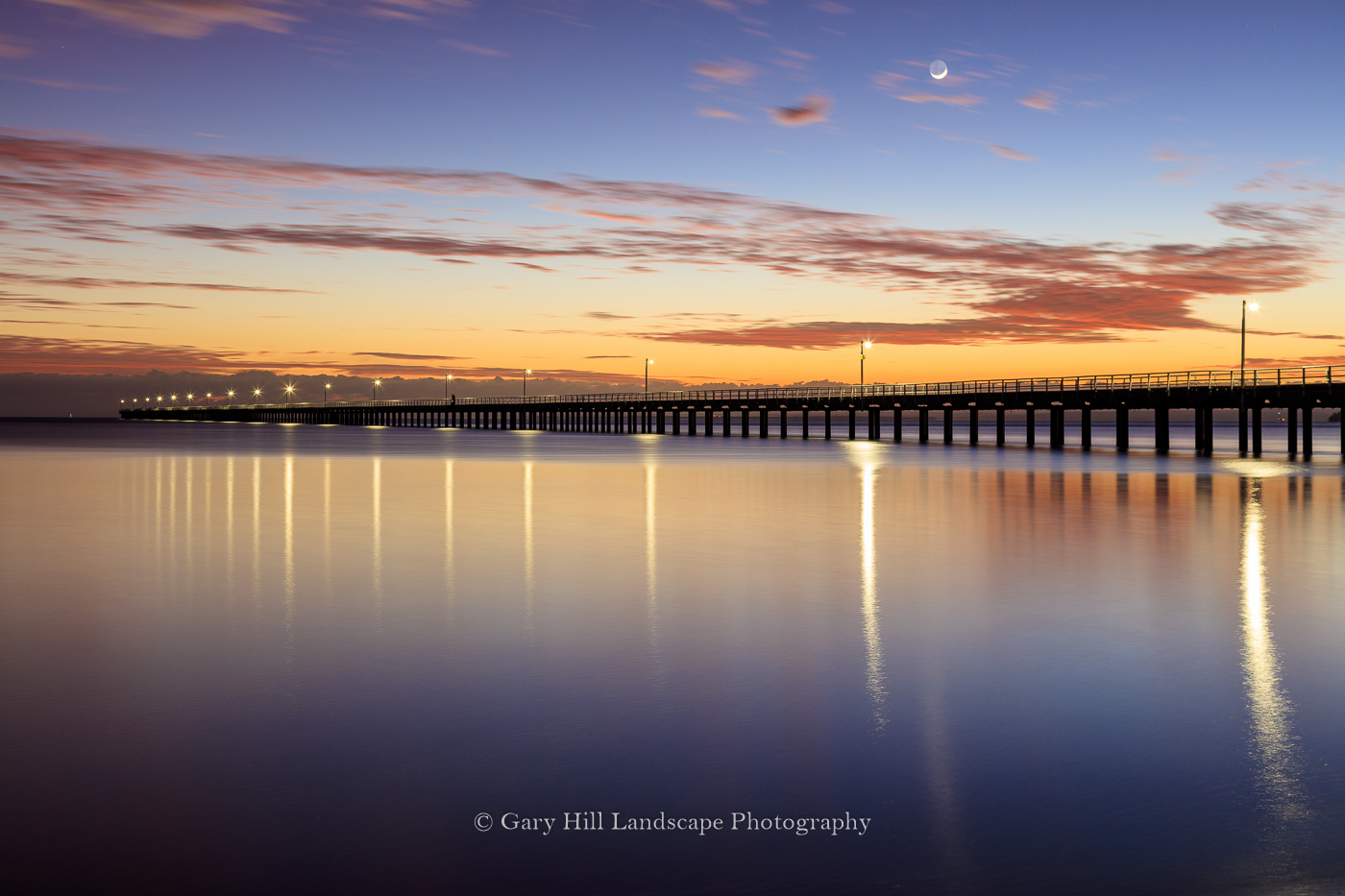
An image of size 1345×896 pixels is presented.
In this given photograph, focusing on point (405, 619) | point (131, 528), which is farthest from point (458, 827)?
point (131, 528)

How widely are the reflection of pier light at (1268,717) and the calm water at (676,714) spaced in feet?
0.12

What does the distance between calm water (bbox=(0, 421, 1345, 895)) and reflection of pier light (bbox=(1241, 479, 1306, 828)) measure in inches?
1.4

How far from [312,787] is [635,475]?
38.3m

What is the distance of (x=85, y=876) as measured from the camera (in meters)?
5.38

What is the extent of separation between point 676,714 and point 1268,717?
426cm

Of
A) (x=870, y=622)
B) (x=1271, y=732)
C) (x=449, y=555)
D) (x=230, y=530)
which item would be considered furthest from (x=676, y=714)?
(x=230, y=530)

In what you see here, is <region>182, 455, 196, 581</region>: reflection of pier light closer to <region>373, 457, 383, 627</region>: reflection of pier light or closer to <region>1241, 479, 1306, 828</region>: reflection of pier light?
<region>373, 457, 383, 627</region>: reflection of pier light

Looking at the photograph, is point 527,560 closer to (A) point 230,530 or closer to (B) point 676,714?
(A) point 230,530

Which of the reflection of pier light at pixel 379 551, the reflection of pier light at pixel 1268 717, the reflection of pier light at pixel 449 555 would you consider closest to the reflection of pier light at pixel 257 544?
the reflection of pier light at pixel 379 551

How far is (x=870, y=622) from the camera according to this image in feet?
41.2

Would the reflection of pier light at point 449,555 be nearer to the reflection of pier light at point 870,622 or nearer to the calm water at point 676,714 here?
the calm water at point 676,714

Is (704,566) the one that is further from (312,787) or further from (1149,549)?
(312,787)

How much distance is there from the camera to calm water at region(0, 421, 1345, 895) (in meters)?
5.62

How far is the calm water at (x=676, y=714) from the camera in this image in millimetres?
5625
